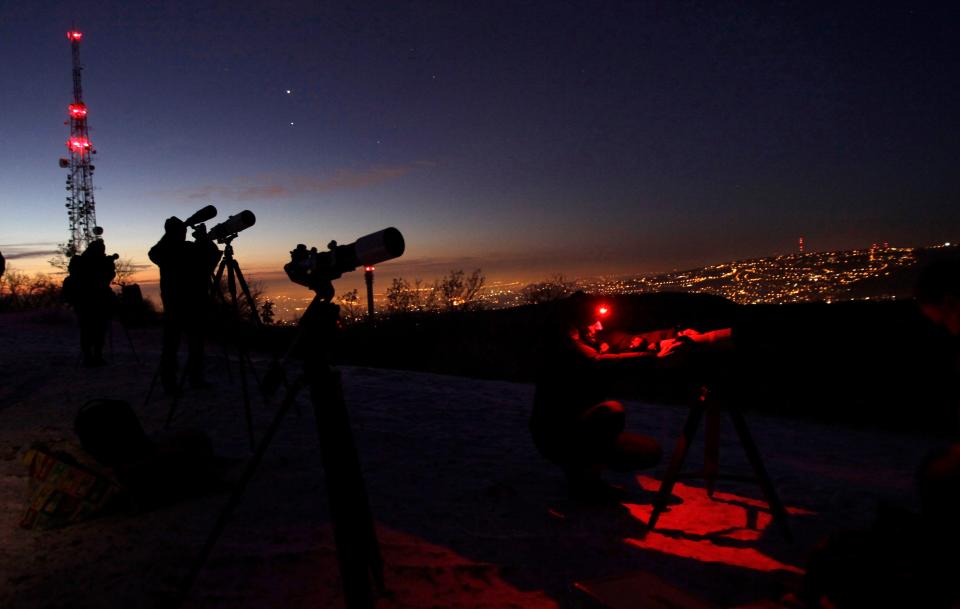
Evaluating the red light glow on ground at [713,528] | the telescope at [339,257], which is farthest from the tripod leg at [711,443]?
the telescope at [339,257]

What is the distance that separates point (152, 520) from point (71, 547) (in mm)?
491

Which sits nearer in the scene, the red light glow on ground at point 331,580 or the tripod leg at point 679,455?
the red light glow on ground at point 331,580

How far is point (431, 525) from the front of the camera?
416 cm

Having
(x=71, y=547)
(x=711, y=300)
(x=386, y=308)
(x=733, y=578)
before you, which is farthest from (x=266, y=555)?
(x=386, y=308)

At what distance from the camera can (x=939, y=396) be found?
9766 mm

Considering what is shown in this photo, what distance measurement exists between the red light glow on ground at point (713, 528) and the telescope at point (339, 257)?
103 inches

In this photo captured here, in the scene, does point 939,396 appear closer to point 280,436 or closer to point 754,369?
point 754,369

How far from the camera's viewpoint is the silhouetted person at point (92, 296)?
30.8 feet

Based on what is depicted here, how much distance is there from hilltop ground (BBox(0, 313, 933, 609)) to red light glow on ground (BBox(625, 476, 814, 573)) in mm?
18

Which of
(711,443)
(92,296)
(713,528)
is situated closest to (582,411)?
(711,443)

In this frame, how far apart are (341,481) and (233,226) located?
2932 mm

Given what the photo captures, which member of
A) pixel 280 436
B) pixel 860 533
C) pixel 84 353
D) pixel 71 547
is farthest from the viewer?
pixel 84 353

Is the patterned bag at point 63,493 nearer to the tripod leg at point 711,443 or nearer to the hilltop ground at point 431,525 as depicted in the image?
the hilltop ground at point 431,525

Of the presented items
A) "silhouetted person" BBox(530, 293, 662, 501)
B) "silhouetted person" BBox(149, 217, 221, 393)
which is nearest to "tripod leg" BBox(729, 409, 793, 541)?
"silhouetted person" BBox(530, 293, 662, 501)
